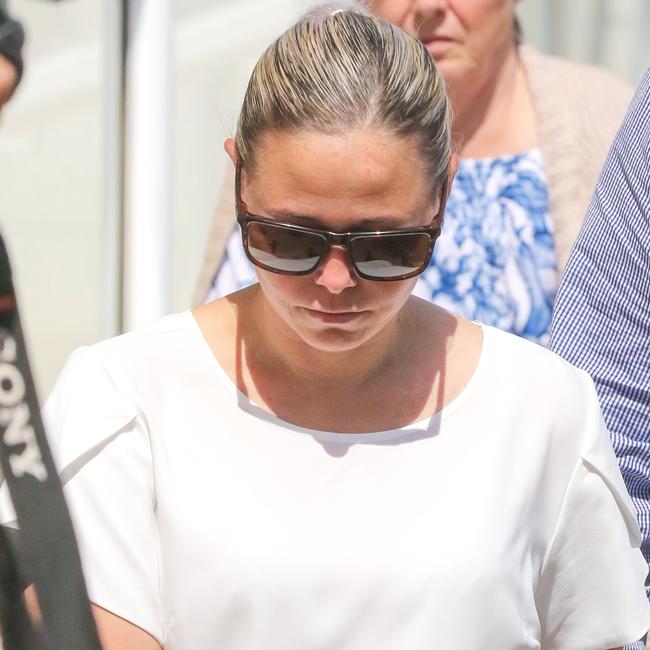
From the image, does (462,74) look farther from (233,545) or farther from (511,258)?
(233,545)

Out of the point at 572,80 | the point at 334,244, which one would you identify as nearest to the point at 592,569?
the point at 334,244

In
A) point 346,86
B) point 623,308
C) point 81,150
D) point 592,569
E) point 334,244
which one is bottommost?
point 81,150

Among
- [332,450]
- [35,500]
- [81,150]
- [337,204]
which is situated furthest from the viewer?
[81,150]

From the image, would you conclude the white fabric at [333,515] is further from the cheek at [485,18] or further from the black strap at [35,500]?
the cheek at [485,18]

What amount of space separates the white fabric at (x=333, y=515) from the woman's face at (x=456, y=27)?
987 mm

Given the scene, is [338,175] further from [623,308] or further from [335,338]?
[623,308]

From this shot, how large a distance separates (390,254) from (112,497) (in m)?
0.45

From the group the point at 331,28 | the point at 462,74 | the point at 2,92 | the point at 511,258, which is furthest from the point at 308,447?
the point at 462,74

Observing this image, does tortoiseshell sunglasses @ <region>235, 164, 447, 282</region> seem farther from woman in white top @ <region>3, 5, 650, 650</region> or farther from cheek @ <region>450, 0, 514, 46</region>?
cheek @ <region>450, 0, 514, 46</region>

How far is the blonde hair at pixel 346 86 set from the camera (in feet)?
5.09

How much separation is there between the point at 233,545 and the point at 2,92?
2.33 ft

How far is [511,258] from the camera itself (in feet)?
8.18

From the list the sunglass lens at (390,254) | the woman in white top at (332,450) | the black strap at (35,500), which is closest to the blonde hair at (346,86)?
the woman in white top at (332,450)

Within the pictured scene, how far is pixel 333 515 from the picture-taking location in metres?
1.60
